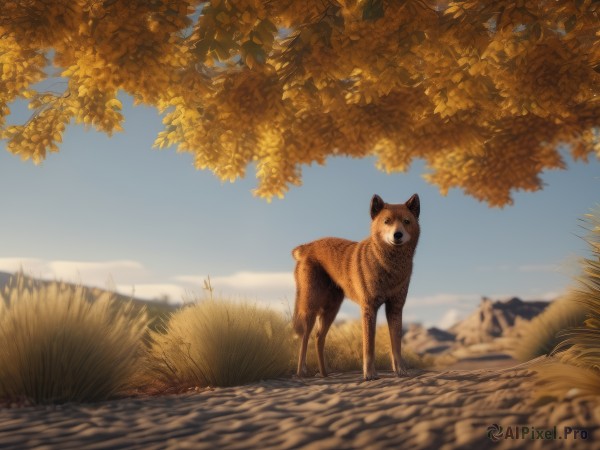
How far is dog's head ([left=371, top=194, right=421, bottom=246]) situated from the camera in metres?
5.97

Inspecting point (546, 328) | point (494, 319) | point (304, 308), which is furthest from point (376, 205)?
point (494, 319)

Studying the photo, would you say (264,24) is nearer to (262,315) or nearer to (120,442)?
(262,315)

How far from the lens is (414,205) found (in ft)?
20.8

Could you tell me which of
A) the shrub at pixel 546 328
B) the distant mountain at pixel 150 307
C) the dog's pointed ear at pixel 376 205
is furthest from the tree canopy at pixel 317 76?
the shrub at pixel 546 328

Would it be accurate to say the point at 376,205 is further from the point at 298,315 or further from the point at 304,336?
the point at 304,336

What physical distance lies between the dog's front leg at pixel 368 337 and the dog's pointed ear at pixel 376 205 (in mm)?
1031

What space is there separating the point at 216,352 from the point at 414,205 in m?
2.98

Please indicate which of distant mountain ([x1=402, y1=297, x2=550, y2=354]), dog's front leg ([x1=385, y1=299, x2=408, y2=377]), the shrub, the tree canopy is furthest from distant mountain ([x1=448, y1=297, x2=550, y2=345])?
dog's front leg ([x1=385, y1=299, x2=408, y2=377])

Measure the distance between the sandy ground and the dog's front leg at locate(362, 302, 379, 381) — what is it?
0.42m

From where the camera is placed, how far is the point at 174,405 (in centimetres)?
568

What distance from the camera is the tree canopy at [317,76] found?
7.80 metres

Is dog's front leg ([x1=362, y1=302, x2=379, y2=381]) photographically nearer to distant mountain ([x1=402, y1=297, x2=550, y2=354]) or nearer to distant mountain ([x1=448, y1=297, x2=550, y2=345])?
distant mountain ([x1=402, y1=297, x2=550, y2=354])

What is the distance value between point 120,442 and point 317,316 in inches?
146

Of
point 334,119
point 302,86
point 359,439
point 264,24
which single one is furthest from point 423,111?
point 359,439
